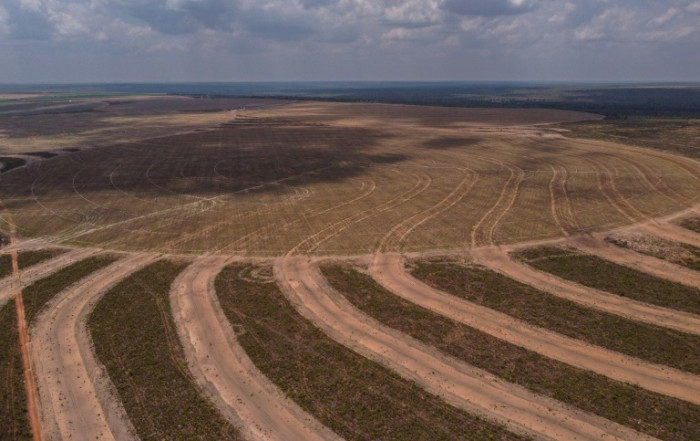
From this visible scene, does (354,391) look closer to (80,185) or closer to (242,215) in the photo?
(242,215)

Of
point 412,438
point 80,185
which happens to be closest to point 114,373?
point 412,438

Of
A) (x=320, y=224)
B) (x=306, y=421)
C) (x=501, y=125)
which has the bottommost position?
(x=306, y=421)

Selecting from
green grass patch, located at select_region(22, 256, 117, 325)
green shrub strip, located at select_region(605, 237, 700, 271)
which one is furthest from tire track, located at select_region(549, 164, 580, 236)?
green grass patch, located at select_region(22, 256, 117, 325)

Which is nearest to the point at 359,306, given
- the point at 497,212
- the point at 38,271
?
the point at 497,212

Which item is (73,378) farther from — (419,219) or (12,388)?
(419,219)

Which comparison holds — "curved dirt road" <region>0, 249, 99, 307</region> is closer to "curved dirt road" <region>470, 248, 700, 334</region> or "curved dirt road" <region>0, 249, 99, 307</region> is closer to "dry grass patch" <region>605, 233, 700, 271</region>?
"curved dirt road" <region>470, 248, 700, 334</region>

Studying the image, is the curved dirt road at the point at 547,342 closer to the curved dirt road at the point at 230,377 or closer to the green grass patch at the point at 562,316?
the green grass patch at the point at 562,316
